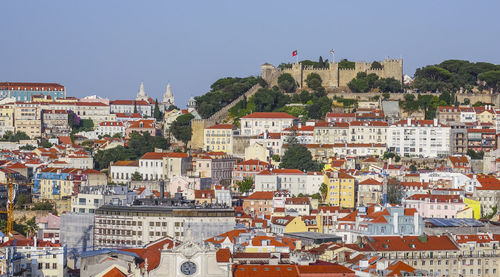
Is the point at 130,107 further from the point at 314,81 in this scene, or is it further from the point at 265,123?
the point at 265,123

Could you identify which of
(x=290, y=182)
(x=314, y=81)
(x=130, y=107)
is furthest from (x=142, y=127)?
(x=290, y=182)

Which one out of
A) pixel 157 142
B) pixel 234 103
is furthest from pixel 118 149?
pixel 234 103

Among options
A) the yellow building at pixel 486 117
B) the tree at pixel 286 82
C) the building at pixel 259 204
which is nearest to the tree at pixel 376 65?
the tree at pixel 286 82

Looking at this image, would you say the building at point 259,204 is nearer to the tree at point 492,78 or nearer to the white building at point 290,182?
the white building at point 290,182

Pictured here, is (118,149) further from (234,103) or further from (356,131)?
(356,131)

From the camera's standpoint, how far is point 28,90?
377 ft

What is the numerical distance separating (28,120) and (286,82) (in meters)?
23.8

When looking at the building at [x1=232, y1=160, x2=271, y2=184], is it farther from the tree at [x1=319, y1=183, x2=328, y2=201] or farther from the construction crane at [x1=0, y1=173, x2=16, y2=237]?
the construction crane at [x1=0, y1=173, x2=16, y2=237]

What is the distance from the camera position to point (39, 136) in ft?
318

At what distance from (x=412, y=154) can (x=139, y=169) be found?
17.5m

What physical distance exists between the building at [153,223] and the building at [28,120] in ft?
140

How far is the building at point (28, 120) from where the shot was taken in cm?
9731

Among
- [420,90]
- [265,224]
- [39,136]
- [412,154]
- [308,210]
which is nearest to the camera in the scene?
[265,224]

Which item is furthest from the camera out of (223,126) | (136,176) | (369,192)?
(223,126)
